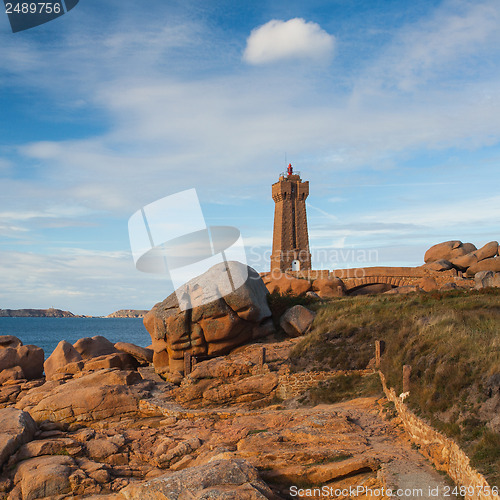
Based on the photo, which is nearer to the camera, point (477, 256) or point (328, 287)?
point (328, 287)

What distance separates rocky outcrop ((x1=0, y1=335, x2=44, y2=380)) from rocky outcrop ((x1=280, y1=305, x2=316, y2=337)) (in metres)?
15.0

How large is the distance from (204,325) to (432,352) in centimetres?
1240

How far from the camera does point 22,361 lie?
28594 millimetres

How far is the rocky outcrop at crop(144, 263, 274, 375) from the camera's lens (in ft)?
81.4

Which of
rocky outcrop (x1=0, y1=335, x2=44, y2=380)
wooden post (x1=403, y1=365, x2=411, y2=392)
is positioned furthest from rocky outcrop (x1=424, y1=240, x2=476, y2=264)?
rocky outcrop (x1=0, y1=335, x2=44, y2=380)

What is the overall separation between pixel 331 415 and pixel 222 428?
12.5 feet

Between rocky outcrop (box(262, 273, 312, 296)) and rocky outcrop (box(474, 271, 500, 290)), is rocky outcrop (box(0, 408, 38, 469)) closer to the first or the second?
rocky outcrop (box(262, 273, 312, 296))

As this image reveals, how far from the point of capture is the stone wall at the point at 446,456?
974cm

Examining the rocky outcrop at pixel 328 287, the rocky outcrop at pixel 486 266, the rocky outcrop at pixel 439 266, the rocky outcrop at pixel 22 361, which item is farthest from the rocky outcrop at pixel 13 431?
the rocky outcrop at pixel 486 266

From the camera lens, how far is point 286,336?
26.4m

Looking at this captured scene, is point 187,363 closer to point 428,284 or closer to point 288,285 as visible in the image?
point 288,285

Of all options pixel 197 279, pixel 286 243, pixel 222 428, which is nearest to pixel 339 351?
pixel 222 428

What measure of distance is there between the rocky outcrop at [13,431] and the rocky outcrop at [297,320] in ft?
43.8

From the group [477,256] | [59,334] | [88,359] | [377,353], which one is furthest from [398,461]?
[59,334]
